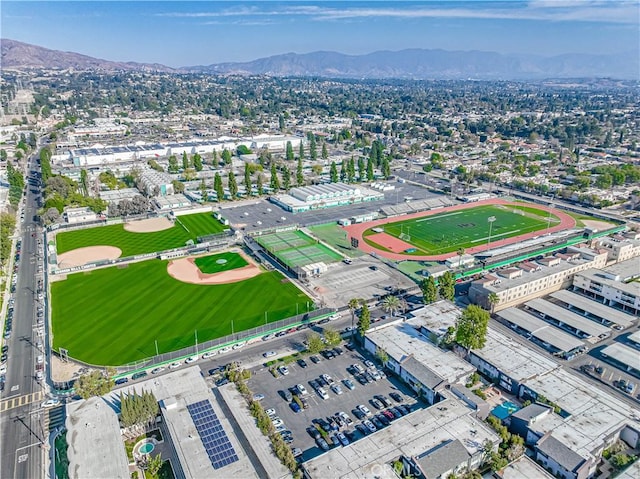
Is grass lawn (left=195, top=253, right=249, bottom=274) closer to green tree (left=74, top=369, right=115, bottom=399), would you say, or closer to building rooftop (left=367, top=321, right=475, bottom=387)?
green tree (left=74, top=369, right=115, bottom=399)

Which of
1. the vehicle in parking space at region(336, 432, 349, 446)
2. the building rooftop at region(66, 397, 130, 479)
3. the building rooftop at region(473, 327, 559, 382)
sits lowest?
the vehicle in parking space at region(336, 432, 349, 446)

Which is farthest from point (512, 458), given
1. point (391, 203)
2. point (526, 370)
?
point (391, 203)

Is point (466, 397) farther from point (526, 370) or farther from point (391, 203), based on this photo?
point (391, 203)

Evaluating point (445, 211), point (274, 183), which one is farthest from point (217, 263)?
point (445, 211)

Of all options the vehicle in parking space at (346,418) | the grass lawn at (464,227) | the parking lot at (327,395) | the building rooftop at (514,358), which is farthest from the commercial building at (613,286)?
the vehicle in parking space at (346,418)

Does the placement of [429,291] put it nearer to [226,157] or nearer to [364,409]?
[364,409]

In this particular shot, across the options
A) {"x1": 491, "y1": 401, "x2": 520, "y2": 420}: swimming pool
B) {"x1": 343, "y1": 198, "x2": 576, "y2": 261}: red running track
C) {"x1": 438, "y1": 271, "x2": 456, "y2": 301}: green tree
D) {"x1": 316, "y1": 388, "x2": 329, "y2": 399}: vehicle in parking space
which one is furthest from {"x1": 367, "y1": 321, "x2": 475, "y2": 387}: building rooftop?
{"x1": 343, "y1": 198, "x2": 576, "y2": 261}: red running track
